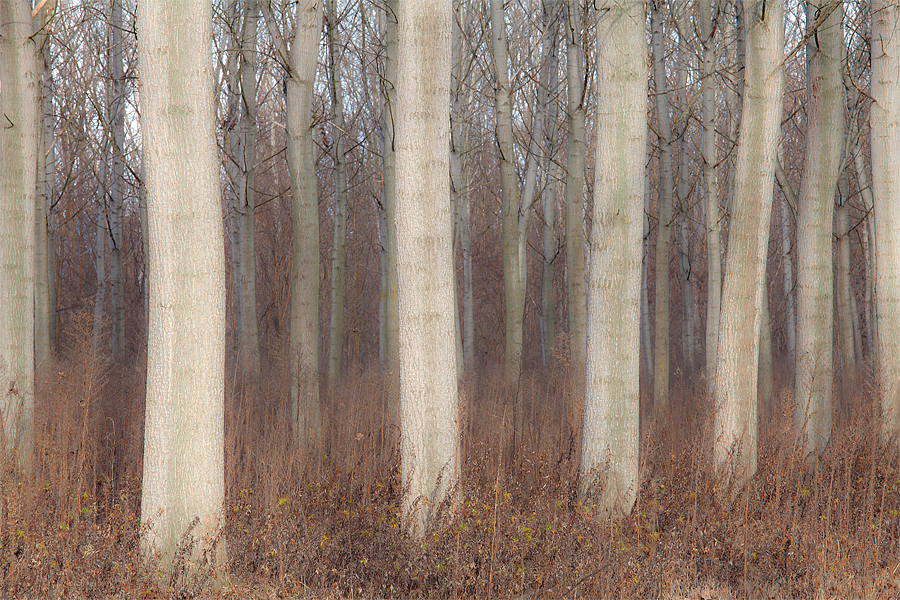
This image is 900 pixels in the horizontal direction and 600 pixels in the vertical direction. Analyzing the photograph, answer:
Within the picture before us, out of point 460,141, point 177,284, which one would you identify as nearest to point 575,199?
point 460,141

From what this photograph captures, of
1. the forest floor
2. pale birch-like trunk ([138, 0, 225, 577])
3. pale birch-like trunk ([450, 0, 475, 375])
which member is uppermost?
pale birch-like trunk ([450, 0, 475, 375])

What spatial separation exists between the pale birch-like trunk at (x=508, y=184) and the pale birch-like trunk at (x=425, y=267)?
3891 millimetres

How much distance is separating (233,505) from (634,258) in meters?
3.14

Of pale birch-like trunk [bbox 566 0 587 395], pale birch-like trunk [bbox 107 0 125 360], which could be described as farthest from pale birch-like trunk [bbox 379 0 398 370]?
pale birch-like trunk [bbox 107 0 125 360]

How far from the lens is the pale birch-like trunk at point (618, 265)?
4.16 m

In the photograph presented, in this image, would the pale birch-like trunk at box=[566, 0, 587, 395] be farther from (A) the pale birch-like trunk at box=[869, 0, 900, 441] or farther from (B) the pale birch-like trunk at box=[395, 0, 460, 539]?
(B) the pale birch-like trunk at box=[395, 0, 460, 539]

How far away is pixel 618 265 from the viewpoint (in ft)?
13.7

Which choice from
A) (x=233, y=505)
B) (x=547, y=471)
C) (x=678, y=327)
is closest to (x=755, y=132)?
(x=547, y=471)

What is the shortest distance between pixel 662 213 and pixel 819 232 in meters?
2.77

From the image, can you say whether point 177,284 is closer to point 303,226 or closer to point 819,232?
point 303,226

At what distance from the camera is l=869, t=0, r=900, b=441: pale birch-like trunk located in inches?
234

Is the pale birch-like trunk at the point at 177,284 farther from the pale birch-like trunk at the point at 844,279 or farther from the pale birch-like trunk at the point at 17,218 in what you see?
the pale birch-like trunk at the point at 844,279

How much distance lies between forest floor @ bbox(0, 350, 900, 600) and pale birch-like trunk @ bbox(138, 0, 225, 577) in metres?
0.31

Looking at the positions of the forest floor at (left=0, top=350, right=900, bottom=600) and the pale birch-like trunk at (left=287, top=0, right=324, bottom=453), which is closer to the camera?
the forest floor at (left=0, top=350, right=900, bottom=600)
